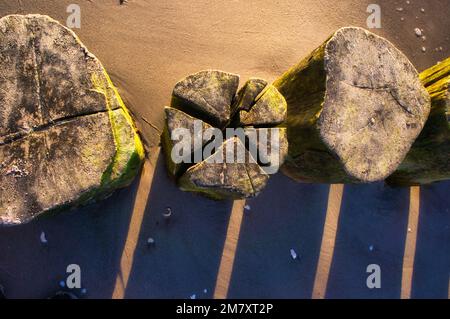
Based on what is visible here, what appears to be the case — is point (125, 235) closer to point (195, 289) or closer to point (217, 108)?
point (195, 289)

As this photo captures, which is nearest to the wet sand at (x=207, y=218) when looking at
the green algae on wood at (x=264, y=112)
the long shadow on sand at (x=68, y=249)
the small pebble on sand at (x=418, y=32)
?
the long shadow on sand at (x=68, y=249)

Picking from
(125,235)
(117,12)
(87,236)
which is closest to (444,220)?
(125,235)

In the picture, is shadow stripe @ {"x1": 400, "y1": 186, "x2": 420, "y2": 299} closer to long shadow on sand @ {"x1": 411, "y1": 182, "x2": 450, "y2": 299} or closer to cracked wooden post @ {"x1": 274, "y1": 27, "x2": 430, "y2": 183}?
long shadow on sand @ {"x1": 411, "y1": 182, "x2": 450, "y2": 299}

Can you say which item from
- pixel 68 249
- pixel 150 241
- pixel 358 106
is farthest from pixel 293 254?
pixel 68 249

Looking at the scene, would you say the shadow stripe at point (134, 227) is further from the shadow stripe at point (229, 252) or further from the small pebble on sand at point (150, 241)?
the shadow stripe at point (229, 252)

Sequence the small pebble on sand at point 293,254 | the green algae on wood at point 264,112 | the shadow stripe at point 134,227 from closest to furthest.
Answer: the green algae on wood at point 264,112
the shadow stripe at point 134,227
the small pebble on sand at point 293,254

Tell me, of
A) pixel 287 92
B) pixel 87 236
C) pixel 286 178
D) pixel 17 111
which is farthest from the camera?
pixel 286 178
